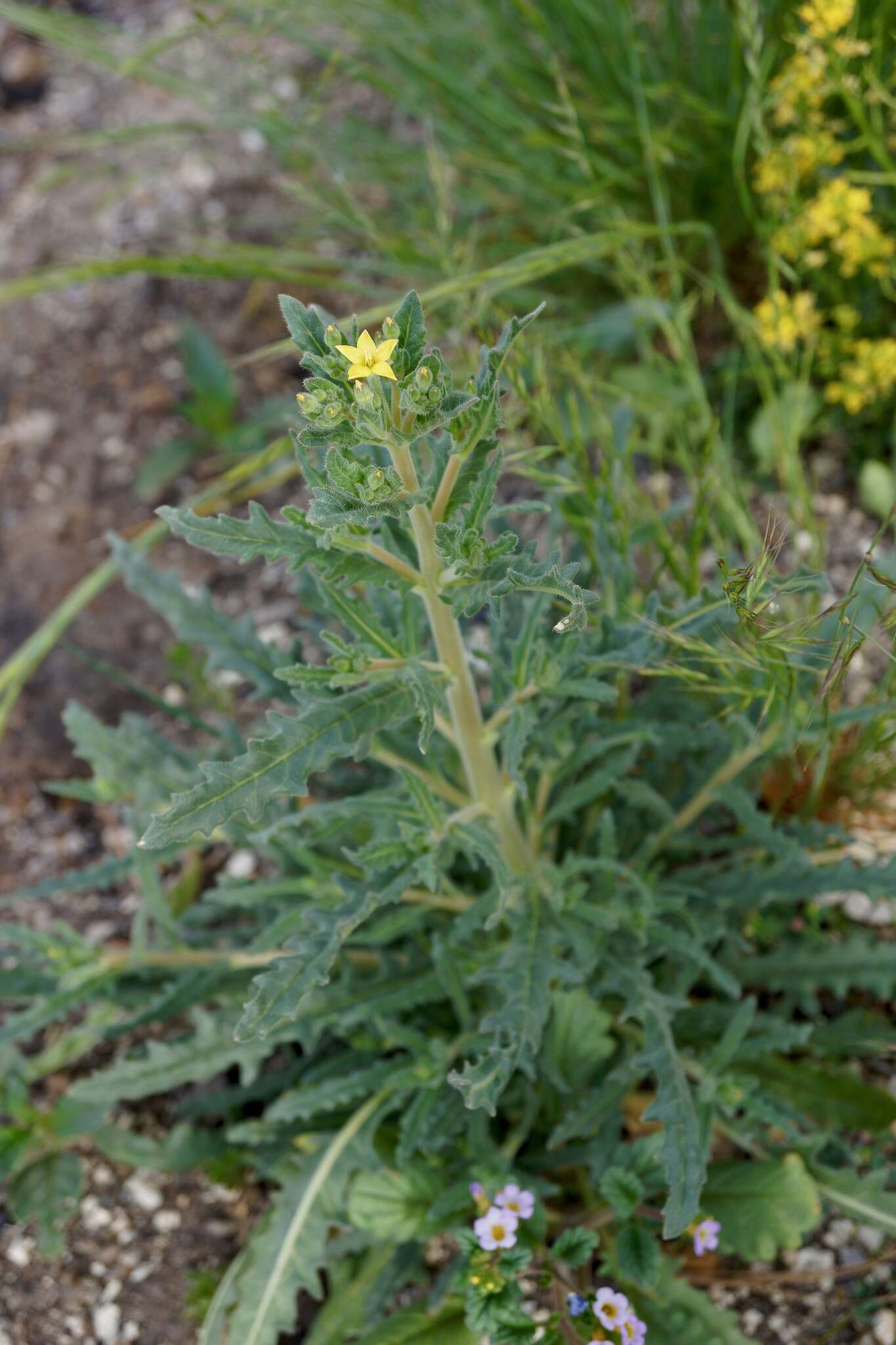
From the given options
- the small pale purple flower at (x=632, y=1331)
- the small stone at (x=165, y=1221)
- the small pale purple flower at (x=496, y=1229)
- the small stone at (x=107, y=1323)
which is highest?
the small pale purple flower at (x=496, y=1229)

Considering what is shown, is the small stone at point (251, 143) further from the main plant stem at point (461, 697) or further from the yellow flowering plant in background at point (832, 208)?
the main plant stem at point (461, 697)

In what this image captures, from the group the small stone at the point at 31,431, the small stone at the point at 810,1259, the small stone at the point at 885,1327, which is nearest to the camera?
the small stone at the point at 885,1327

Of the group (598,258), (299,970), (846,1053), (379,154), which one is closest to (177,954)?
(299,970)

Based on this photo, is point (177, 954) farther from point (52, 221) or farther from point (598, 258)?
point (52, 221)

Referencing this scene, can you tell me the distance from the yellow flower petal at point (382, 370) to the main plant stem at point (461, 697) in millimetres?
82

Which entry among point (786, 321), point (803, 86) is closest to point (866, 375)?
point (786, 321)

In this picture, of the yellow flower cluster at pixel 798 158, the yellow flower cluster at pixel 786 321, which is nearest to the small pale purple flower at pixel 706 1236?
the yellow flower cluster at pixel 786 321

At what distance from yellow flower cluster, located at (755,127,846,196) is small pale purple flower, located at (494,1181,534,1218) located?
5.74 feet

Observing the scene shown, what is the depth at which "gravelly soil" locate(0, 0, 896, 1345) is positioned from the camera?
2.12 meters

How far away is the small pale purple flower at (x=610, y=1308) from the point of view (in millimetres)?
1656

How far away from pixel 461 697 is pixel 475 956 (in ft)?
1.78

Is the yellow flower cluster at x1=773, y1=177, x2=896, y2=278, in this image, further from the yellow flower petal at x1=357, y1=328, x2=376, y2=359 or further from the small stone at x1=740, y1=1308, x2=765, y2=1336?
the small stone at x1=740, y1=1308, x2=765, y2=1336

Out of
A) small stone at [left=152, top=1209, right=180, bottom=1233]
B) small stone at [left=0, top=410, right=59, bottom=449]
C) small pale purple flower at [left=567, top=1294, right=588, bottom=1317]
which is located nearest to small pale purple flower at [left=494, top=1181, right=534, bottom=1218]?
small pale purple flower at [left=567, top=1294, right=588, bottom=1317]

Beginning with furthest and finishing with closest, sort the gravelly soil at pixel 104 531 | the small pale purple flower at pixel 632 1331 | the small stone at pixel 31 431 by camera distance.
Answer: the small stone at pixel 31 431, the gravelly soil at pixel 104 531, the small pale purple flower at pixel 632 1331
